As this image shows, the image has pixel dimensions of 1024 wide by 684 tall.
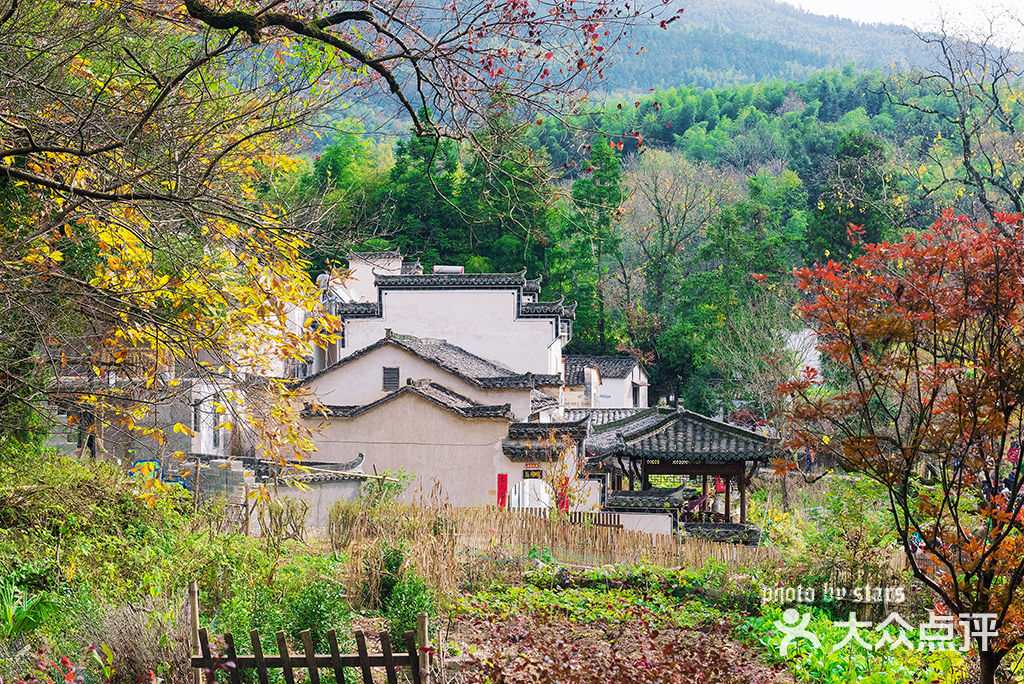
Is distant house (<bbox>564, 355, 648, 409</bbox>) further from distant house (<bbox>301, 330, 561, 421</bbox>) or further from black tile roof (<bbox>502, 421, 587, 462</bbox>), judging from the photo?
black tile roof (<bbox>502, 421, 587, 462</bbox>)

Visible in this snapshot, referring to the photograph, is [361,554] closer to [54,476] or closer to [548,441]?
[54,476]

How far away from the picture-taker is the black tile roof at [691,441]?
54.3ft

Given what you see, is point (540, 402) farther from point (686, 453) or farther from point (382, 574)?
point (382, 574)

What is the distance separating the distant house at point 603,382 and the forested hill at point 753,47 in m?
48.9

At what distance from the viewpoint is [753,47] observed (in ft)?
345

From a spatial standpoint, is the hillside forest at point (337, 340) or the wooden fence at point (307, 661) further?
the wooden fence at point (307, 661)

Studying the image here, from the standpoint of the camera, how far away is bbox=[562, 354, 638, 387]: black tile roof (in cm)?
3834

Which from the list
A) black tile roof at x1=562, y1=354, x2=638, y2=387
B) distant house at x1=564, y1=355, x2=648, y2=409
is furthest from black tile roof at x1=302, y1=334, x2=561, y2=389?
black tile roof at x1=562, y1=354, x2=638, y2=387

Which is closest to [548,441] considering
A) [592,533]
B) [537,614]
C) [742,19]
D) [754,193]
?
[592,533]

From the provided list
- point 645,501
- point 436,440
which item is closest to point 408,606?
point 645,501

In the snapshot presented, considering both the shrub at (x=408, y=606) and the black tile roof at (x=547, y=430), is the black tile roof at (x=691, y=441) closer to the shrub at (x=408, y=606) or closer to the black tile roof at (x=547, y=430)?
the black tile roof at (x=547, y=430)

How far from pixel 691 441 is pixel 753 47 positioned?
98.7 m

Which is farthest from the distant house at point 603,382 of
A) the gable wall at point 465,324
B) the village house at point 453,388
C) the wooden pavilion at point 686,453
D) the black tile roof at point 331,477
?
the black tile roof at point 331,477

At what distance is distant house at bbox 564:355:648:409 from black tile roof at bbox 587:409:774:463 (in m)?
19.0
